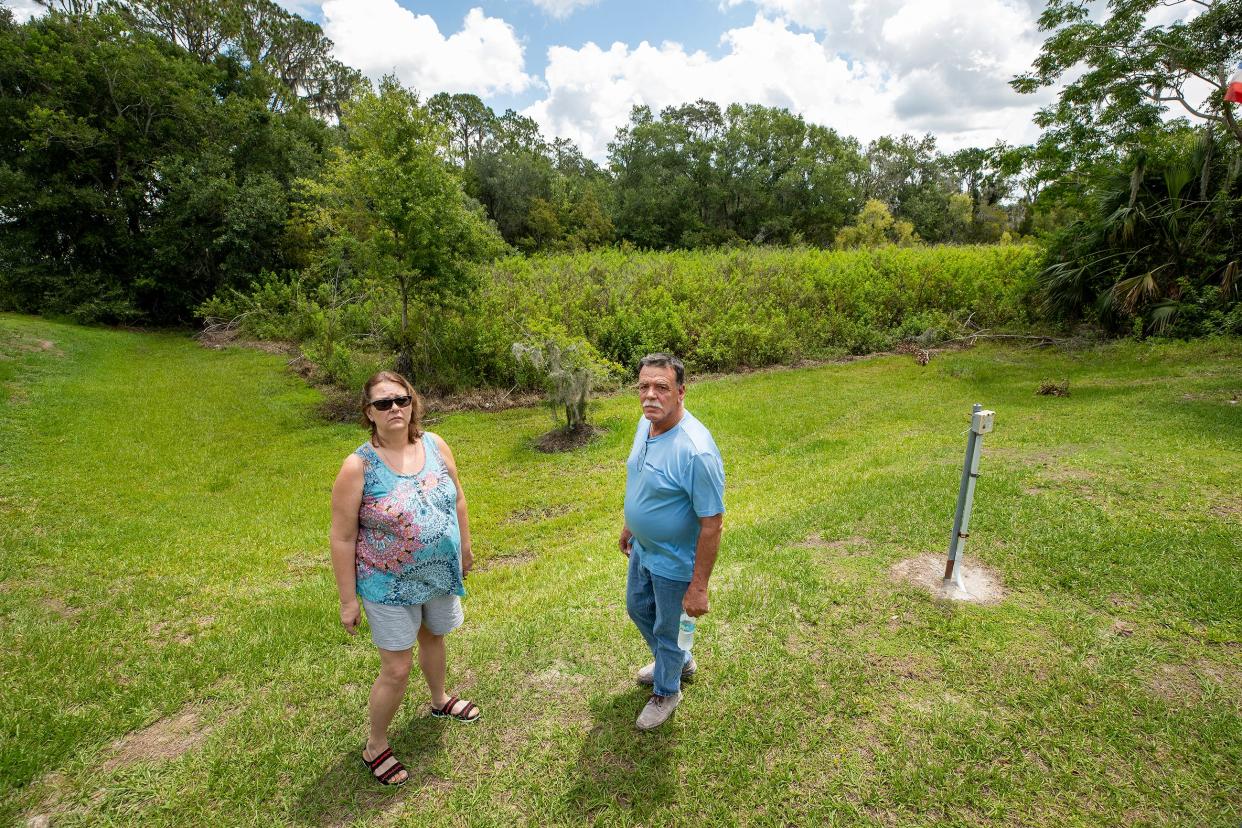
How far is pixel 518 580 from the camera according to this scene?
15.8 ft

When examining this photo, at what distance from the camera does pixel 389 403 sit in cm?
233

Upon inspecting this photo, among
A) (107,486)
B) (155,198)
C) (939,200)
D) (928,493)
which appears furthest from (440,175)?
(939,200)

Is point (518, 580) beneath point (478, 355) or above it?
beneath

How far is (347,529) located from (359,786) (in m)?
1.24

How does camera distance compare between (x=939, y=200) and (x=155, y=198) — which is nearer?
(x=155, y=198)

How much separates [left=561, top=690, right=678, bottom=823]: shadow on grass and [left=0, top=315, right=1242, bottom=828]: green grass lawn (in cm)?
1

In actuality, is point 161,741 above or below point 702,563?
below

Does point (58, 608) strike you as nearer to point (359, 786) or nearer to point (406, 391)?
point (359, 786)

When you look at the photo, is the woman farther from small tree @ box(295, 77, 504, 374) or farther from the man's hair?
small tree @ box(295, 77, 504, 374)

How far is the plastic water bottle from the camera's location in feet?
8.39

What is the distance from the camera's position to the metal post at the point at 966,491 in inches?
133

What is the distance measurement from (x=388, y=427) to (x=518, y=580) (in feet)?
9.14

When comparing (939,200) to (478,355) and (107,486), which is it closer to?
(478,355)

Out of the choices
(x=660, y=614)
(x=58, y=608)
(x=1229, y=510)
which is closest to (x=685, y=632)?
(x=660, y=614)
